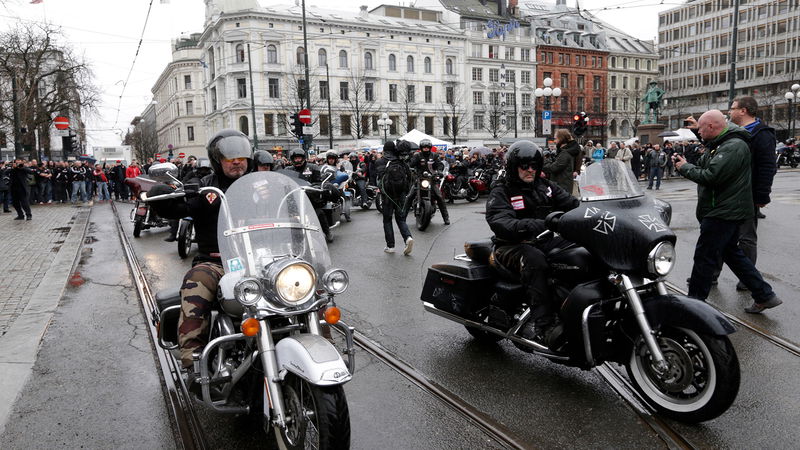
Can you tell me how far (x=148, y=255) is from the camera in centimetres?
1036

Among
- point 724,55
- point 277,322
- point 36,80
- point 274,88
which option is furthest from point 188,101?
point 277,322

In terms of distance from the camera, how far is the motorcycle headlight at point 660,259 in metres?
3.44

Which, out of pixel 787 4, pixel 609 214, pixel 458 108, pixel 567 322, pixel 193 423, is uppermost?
pixel 787 4

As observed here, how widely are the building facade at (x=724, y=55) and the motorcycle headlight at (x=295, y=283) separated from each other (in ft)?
262

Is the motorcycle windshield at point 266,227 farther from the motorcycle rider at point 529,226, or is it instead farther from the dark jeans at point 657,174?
the dark jeans at point 657,174

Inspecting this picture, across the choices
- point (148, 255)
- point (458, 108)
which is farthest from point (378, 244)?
point (458, 108)

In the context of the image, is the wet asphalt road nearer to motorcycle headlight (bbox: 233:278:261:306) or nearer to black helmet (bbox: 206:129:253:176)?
motorcycle headlight (bbox: 233:278:261:306)

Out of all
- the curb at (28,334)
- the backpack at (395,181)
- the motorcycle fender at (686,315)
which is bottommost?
the curb at (28,334)

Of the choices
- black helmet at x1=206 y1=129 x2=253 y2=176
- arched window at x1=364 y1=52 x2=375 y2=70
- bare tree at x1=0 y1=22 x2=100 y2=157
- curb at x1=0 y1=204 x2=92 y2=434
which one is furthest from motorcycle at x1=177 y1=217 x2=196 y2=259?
arched window at x1=364 y1=52 x2=375 y2=70

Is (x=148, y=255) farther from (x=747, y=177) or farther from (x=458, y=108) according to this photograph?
(x=458, y=108)

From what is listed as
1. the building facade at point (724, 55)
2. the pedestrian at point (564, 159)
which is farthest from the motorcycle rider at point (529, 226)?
the building facade at point (724, 55)

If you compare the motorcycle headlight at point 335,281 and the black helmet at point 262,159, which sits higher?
the black helmet at point 262,159

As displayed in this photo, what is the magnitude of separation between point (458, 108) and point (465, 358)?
68355 mm

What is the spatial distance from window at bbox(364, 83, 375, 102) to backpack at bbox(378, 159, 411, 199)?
57.6m
